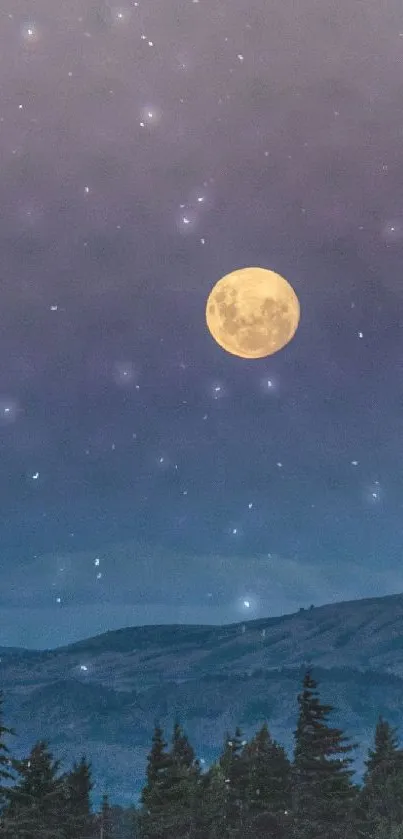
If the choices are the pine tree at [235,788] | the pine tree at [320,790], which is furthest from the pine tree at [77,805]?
the pine tree at [320,790]

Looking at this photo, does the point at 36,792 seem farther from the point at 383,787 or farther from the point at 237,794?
the point at 383,787

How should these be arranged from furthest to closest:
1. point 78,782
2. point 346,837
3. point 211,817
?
1. point 78,782
2. point 211,817
3. point 346,837

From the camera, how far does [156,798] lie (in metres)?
52.8

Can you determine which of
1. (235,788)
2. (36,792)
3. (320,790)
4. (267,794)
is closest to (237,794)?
(235,788)

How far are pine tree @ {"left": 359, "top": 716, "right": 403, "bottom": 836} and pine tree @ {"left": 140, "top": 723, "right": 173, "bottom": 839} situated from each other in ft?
47.7

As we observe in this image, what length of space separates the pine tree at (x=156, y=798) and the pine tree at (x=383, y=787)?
14537mm

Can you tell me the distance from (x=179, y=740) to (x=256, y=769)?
18.2 metres

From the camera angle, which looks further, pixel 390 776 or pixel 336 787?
pixel 390 776

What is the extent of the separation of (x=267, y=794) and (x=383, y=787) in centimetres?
1736

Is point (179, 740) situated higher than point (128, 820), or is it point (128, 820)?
point (179, 740)

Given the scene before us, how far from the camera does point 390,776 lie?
6247 cm

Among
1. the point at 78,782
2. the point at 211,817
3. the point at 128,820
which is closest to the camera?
the point at 211,817

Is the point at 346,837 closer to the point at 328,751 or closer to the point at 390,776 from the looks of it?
the point at 328,751

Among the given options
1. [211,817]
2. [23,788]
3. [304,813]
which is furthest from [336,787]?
[23,788]
